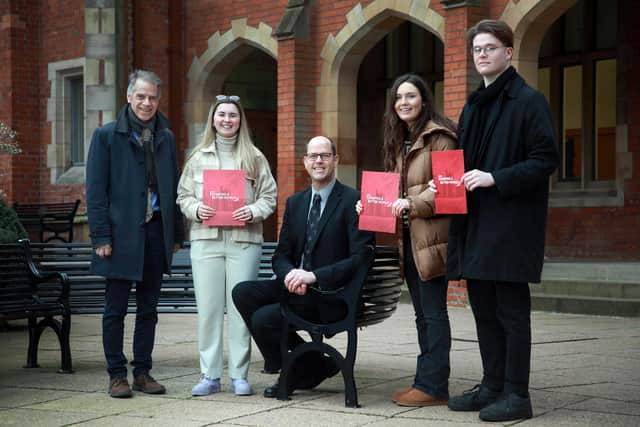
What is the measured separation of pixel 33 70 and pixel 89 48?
7.88ft

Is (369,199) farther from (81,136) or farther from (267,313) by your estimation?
(81,136)

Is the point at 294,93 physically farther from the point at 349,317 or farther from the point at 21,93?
the point at 349,317

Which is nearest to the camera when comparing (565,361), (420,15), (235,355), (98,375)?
(235,355)

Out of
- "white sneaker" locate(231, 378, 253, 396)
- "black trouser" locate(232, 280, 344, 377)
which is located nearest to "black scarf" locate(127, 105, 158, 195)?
"black trouser" locate(232, 280, 344, 377)

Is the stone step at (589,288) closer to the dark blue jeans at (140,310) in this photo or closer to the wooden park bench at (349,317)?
the wooden park bench at (349,317)

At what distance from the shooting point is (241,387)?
5945 millimetres

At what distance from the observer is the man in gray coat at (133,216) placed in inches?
238

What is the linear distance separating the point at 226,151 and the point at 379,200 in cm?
109

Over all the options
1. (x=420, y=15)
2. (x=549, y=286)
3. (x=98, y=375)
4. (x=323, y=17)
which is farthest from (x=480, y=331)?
(x=323, y=17)

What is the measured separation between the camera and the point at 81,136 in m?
17.9

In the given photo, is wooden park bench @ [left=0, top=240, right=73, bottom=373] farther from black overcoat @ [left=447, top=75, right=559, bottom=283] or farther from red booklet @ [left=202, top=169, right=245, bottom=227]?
black overcoat @ [left=447, top=75, right=559, bottom=283]

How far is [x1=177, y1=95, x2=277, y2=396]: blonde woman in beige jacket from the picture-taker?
6.03 meters

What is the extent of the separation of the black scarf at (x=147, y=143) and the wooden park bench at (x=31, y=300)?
4.31 ft

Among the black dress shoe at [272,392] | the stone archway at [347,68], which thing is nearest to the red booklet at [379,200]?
the black dress shoe at [272,392]
